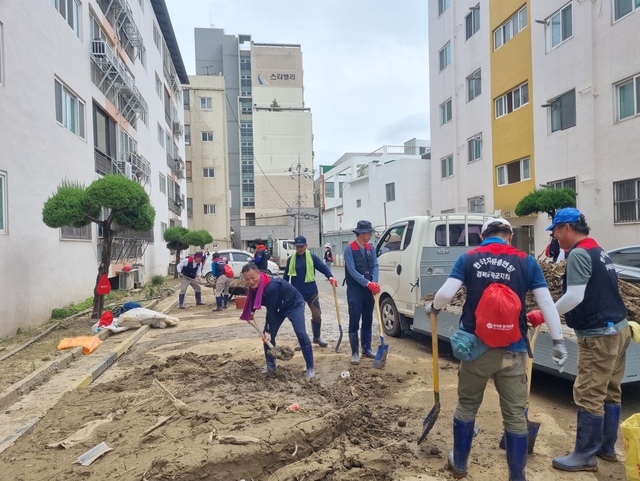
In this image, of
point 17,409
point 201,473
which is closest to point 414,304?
point 201,473

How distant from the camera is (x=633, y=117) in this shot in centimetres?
1286

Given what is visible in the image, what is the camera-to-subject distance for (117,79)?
16312mm

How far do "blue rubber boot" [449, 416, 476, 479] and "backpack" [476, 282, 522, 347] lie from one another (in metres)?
0.64

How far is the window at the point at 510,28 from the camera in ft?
60.0

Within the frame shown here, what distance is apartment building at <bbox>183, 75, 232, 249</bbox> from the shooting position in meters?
48.2

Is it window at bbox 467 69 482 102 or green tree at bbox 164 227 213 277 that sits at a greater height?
window at bbox 467 69 482 102

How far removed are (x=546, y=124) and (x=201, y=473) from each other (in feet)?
56.5

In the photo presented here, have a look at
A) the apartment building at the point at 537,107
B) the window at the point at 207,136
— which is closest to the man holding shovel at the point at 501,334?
the apartment building at the point at 537,107

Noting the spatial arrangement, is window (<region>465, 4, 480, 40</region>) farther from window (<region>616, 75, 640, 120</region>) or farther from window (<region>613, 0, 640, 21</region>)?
window (<region>616, 75, 640, 120</region>)

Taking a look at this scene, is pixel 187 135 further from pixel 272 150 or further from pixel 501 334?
pixel 501 334

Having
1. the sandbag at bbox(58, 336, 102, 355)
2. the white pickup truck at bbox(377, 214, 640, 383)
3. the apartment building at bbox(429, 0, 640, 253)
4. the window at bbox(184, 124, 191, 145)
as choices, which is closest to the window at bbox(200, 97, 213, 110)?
the window at bbox(184, 124, 191, 145)

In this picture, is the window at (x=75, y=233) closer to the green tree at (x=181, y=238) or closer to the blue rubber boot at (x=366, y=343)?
the blue rubber boot at (x=366, y=343)

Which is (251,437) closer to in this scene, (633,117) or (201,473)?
(201,473)

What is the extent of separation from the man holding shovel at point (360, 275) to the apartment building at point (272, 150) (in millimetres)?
47503
